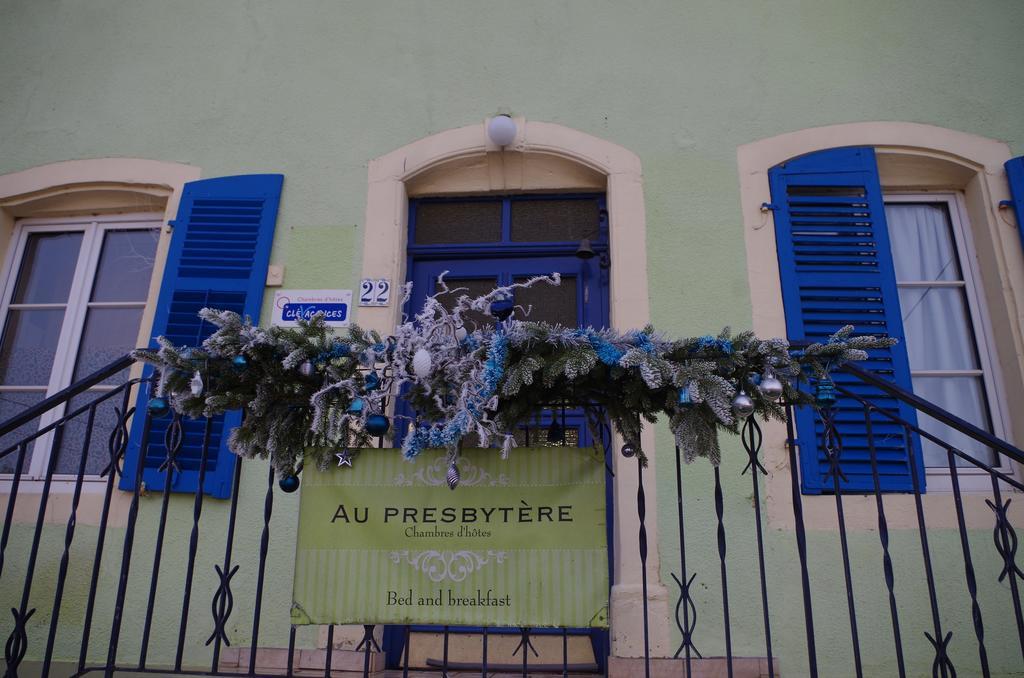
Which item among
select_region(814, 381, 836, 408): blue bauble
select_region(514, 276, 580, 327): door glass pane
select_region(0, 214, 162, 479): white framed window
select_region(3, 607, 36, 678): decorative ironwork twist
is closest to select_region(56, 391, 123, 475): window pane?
select_region(0, 214, 162, 479): white framed window

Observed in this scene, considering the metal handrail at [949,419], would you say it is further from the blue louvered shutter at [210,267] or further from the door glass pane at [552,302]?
the blue louvered shutter at [210,267]

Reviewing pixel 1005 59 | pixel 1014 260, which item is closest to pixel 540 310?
pixel 1014 260

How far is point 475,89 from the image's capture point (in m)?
4.45

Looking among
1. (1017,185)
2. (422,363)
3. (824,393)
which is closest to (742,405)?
(824,393)

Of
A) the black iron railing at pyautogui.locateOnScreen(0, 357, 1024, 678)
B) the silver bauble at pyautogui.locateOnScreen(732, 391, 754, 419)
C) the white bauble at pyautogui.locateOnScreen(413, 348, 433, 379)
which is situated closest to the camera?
the silver bauble at pyautogui.locateOnScreen(732, 391, 754, 419)

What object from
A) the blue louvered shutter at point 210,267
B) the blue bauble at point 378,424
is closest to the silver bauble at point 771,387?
the blue bauble at point 378,424

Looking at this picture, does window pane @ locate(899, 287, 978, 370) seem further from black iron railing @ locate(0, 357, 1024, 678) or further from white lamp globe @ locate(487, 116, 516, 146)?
white lamp globe @ locate(487, 116, 516, 146)

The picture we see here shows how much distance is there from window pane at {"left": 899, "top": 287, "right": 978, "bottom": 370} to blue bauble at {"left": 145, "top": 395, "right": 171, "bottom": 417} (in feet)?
11.7

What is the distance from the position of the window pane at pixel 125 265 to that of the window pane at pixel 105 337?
0.09 meters

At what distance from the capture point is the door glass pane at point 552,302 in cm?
417

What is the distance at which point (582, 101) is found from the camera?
14.4 feet

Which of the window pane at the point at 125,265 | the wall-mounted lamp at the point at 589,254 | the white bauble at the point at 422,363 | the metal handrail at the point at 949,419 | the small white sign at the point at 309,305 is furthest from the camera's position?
the window pane at the point at 125,265

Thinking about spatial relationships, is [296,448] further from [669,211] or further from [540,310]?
[669,211]

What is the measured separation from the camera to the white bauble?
250 cm
